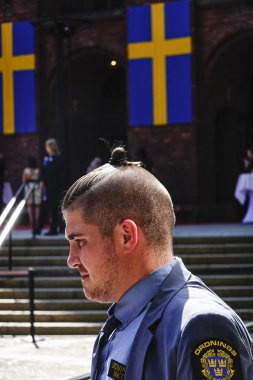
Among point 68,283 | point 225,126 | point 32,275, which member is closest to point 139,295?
point 32,275

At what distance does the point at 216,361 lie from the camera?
1498mm

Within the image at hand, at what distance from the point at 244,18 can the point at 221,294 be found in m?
8.55

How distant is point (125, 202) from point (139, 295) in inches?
7.2

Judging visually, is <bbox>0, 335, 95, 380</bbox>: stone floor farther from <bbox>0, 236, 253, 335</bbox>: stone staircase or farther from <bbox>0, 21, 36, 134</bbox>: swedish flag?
<bbox>0, 21, 36, 134</bbox>: swedish flag

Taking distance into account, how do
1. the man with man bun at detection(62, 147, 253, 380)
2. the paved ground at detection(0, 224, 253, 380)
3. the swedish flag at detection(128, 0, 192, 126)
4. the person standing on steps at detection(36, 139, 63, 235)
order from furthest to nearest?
the swedish flag at detection(128, 0, 192, 126) → the person standing on steps at detection(36, 139, 63, 235) → the paved ground at detection(0, 224, 253, 380) → the man with man bun at detection(62, 147, 253, 380)

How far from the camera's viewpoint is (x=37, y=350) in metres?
9.41

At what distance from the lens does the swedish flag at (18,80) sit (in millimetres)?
20266

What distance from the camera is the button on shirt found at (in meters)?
1.71

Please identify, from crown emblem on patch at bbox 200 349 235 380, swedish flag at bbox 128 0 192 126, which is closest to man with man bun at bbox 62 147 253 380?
crown emblem on patch at bbox 200 349 235 380

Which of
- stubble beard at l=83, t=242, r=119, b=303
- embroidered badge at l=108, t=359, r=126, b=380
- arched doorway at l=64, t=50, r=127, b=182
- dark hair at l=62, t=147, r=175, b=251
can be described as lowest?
embroidered badge at l=108, t=359, r=126, b=380

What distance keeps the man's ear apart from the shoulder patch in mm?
294

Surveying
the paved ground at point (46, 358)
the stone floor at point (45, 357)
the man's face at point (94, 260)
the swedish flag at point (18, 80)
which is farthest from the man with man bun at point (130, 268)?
the swedish flag at point (18, 80)

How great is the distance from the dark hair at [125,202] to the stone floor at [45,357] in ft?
18.7

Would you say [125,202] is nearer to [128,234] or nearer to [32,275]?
[128,234]
